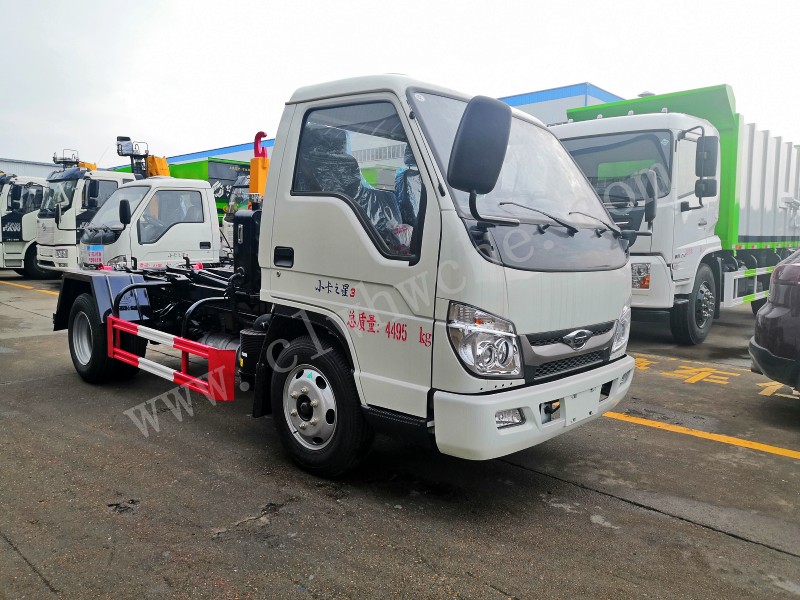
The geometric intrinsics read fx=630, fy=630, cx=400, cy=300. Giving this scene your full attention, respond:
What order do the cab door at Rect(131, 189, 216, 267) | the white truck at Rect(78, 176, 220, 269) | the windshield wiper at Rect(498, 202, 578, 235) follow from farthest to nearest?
the cab door at Rect(131, 189, 216, 267) < the white truck at Rect(78, 176, 220, 269) < the windshield wiper at Rect(498, 202, 578, 235)

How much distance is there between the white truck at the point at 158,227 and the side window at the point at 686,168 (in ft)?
19.9

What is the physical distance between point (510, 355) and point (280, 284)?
1484mm

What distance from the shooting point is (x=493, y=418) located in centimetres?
280

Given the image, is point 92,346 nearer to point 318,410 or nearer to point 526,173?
point 318,410

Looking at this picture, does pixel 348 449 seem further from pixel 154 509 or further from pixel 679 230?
pixel 679 230

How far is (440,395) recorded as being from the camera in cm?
288

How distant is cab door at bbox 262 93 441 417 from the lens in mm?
3000

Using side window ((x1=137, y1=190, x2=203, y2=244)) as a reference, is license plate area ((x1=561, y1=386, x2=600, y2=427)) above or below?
below

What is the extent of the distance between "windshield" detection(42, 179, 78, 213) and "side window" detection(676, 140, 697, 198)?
11.5 metres

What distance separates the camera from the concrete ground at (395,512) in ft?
8.63

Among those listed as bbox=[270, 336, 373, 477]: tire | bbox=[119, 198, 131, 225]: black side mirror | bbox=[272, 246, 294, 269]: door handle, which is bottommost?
bbox=[270, 336, 373, 477]: tire

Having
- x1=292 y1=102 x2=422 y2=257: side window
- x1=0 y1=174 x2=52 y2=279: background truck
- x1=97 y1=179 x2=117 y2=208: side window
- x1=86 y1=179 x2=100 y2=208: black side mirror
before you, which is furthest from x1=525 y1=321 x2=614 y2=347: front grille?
x1=0 y1=174 x2=52 y2=279: background truck

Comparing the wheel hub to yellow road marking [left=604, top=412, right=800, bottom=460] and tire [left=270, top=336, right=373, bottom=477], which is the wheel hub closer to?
yellow road marking [left=604, top=412, right=800, bottom=460]

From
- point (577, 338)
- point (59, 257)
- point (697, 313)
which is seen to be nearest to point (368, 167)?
point (577, 338)
